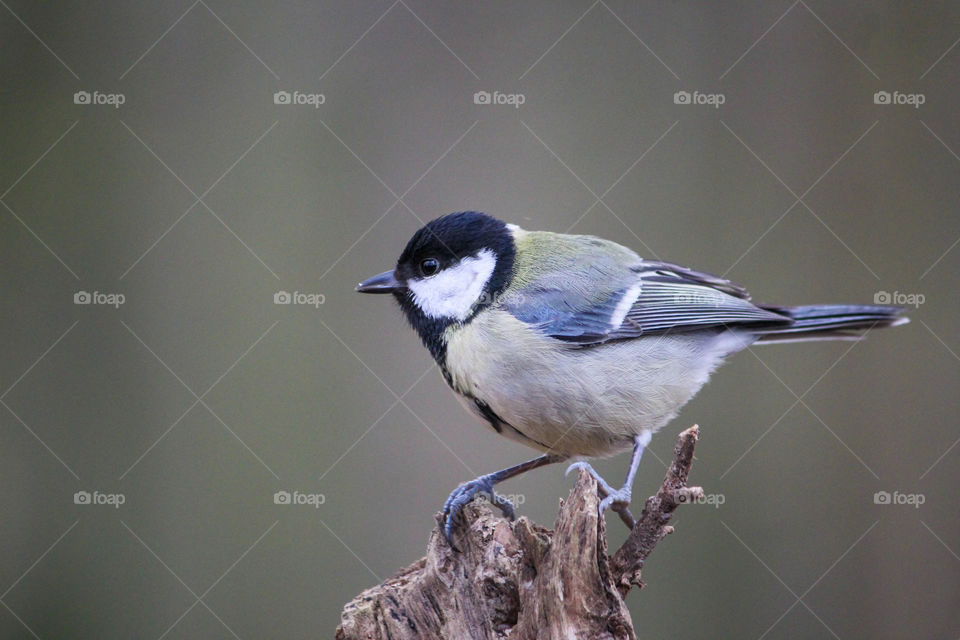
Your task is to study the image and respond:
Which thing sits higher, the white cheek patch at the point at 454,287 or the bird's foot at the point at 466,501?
the white cheek patch at the point at 454,287

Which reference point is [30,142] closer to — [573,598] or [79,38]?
[79,38]

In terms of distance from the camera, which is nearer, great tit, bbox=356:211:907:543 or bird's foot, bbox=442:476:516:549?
bird's foot, bbox=442:476:516:549

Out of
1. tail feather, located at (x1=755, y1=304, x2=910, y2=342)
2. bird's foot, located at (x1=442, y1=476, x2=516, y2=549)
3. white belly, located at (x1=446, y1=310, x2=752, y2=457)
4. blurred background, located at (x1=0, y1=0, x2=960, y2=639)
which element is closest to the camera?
bird's foot, located at (x1=442, y1=476, x2=516, y2=549)

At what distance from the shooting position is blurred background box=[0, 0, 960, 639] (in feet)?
10.2

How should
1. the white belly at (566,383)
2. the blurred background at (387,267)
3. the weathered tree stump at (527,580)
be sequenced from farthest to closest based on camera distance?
1. the blurred background at (387,267)
2. the white belly at (566,383)
3. the weathered tree stump at (527,580)

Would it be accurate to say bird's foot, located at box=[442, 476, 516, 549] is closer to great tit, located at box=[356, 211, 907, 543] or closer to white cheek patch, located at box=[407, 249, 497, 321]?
great tit, located at box=[356, 211, 907, 543]

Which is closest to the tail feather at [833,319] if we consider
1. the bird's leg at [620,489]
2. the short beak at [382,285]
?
the bird's leg at [620,489]

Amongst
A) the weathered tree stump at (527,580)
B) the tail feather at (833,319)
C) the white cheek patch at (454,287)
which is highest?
the white cheek patch at (454,287)

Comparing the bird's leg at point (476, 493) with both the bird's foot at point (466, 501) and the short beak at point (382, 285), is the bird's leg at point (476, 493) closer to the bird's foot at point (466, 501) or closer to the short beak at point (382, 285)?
the bird's foot at point (466, 501)

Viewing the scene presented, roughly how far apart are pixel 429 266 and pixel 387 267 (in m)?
1.17

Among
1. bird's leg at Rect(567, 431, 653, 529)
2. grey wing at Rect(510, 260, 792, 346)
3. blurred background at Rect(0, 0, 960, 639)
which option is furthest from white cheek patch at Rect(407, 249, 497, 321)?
blurred background at Rect(0, 0, 960, 639)

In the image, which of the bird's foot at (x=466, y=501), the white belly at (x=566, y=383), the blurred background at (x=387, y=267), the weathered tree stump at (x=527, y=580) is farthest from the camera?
the blurred background at (x=387, y=267)

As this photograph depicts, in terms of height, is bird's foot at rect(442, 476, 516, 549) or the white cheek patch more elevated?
the white cheek patch

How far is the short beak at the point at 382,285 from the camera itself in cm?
211
